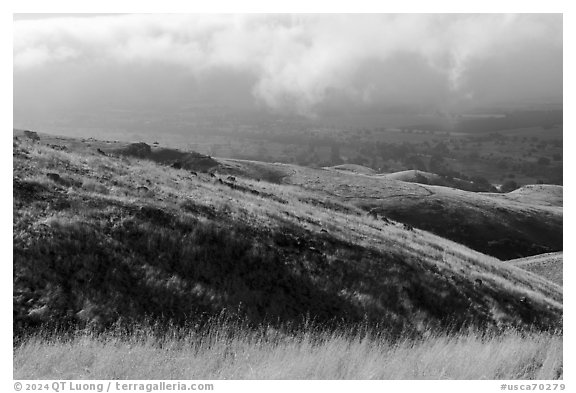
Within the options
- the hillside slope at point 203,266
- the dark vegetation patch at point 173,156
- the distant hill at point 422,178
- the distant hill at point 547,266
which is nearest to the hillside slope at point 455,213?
the dark vegetation patch at point 173,156

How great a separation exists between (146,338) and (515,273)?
2791cm

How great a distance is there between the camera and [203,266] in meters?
18.1

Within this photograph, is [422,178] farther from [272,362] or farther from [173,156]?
[272,362]

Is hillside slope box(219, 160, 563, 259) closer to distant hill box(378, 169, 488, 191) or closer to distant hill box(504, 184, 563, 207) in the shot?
distant hill box(504, 184, 563, 207)

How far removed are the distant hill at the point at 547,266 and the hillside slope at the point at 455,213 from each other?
14.3 meters

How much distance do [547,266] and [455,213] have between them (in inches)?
1088

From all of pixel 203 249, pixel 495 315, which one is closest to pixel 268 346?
pixel 203 249

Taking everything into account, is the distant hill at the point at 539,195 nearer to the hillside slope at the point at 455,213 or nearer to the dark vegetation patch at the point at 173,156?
the hillside slope at the point at 455,213

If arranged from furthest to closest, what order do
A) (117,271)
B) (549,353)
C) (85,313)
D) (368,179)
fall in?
1. (368,179)
2. (117,271)
3. (85,313)
4. (549,353)

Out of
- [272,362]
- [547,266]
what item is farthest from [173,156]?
[272,362]

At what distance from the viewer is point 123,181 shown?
25922 mm

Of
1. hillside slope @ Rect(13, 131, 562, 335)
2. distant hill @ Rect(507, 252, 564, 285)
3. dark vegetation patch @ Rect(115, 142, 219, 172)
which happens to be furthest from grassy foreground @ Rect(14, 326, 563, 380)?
dark vegetation patch @ Rect(115, 142, 219, 172)
